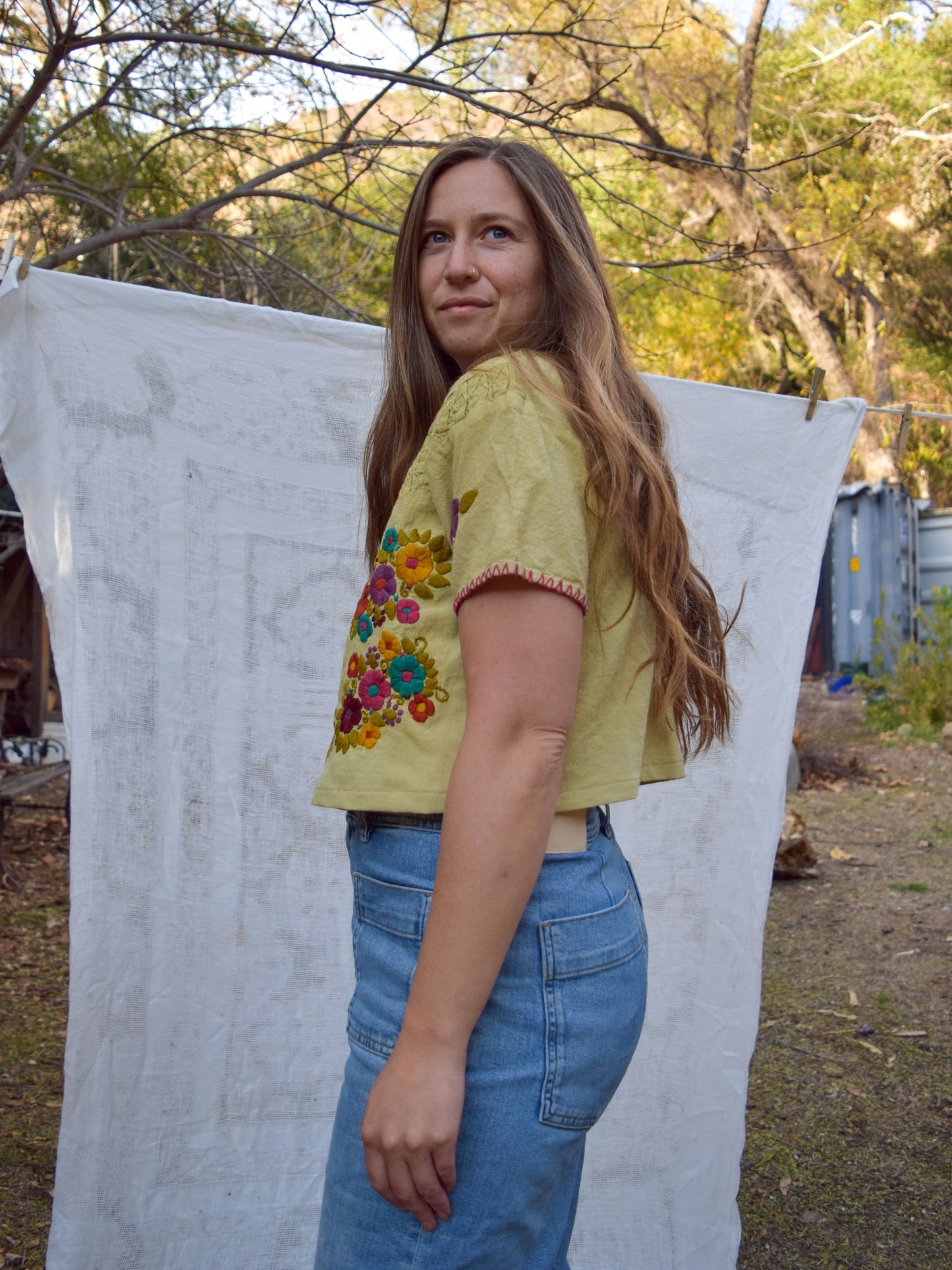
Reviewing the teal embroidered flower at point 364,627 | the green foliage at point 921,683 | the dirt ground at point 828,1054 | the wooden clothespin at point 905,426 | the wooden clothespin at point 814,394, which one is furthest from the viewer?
the green foliage at point 921,683

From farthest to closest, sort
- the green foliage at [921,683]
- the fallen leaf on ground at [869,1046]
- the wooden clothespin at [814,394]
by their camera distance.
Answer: the green foliage at [921,683], the fallen leaf on ground at [869,1046], the wooden clothespin at [814,394]

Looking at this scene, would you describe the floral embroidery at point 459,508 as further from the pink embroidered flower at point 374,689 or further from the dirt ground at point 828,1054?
the dirt ground at point 828,1054

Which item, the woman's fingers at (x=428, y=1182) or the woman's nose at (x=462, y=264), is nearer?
the woman's fingers at (x=428, y=1182)

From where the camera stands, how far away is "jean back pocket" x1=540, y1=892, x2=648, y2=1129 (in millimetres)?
1036

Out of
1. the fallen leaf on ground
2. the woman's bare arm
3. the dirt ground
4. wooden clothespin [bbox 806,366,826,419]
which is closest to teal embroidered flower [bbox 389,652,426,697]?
the woman's bare arm

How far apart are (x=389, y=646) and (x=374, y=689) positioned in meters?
0.05

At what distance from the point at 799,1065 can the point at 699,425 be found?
2.35 metres

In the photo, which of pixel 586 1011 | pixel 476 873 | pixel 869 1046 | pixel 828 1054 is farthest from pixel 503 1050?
pixel 869 1046

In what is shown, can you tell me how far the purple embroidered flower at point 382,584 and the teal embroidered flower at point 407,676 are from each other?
0.25ft

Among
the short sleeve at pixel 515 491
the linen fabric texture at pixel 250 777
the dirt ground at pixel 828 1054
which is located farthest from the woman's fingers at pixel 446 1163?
the dirt ground at pixel 828 1054

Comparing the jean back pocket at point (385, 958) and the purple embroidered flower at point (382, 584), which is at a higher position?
the purple embroidered flower at point (382, 584)

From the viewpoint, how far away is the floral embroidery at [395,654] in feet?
3.61

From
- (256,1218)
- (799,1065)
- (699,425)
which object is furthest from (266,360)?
(799,1065)

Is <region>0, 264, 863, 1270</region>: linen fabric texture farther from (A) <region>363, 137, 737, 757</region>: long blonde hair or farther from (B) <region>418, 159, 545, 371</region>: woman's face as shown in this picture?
(B) <region>418, 159, 545, 371</region>: woman's face
